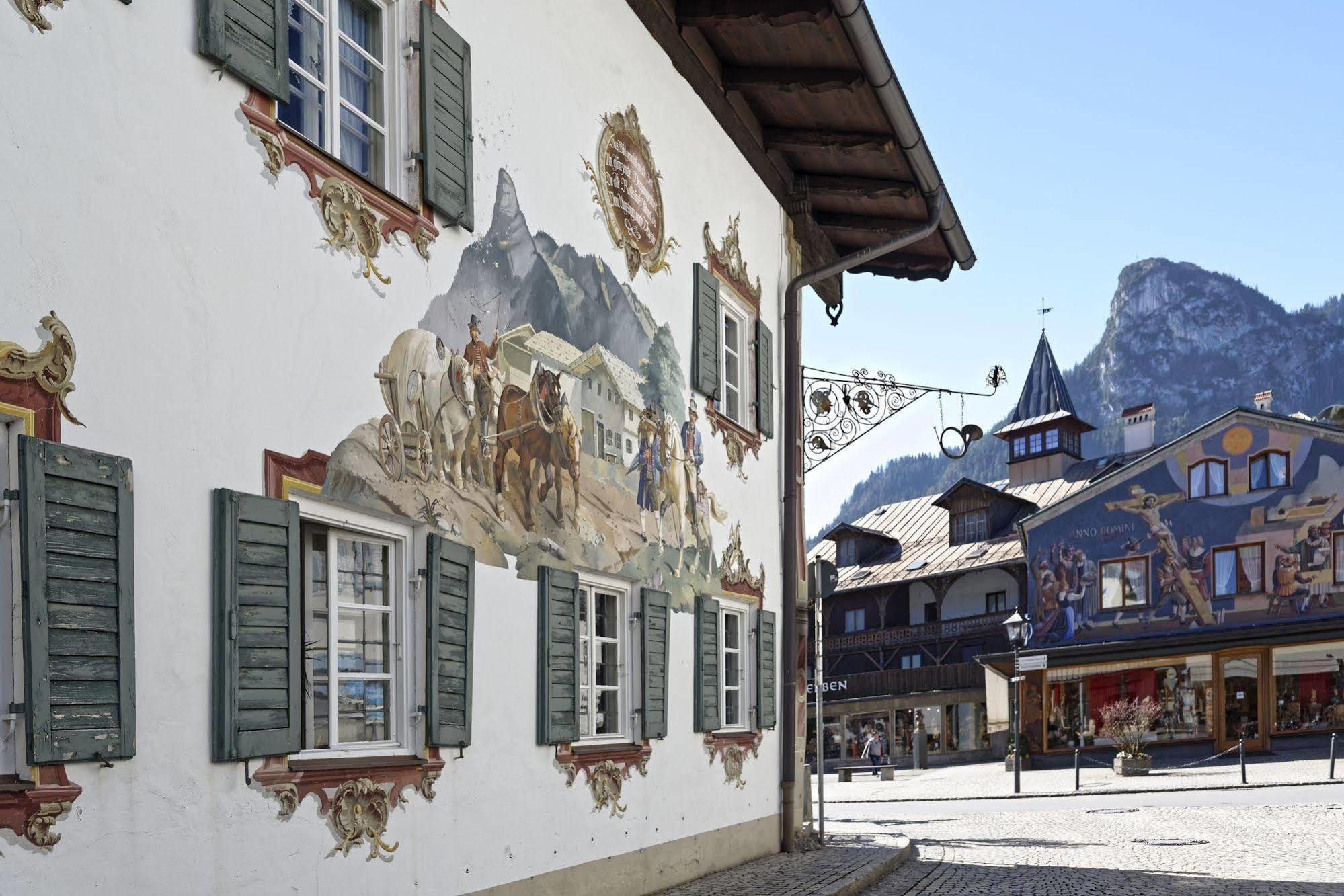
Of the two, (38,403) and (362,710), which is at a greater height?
(38,403)

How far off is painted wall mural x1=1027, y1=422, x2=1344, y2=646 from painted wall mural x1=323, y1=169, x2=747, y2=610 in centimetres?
3005

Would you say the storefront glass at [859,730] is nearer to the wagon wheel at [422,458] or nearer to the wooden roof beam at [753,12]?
the wooden roof beam at [753,12]

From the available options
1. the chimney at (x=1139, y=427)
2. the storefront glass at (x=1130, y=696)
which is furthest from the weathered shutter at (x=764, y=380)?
the chimney at (x=1139, y=427)

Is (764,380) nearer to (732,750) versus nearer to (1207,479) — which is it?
(732,750)

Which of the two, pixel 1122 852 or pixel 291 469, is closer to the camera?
pixel 291 469

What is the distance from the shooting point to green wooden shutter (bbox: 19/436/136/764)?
4910 mm

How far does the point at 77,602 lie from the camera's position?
5098 millimetres

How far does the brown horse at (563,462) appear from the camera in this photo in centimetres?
934

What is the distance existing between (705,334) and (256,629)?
7.36m

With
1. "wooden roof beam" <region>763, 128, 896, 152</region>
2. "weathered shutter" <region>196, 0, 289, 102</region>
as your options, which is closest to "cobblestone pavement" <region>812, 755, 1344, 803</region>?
"wooden roof beam" <region>763, 128, 896, 152</region>

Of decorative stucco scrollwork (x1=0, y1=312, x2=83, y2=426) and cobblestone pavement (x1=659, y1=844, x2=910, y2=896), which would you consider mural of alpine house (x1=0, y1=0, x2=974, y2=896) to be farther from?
cobblestone pavement (x1=659, y1=844, x2=910, y2=896)

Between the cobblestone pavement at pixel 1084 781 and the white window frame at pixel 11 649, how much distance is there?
22181 mm

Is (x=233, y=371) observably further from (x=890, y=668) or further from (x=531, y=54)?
(x=890, y=668)

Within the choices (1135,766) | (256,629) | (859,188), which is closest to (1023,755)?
(1135,766)
